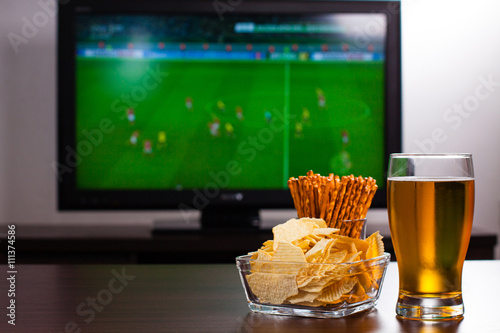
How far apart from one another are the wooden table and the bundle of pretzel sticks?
0.10m

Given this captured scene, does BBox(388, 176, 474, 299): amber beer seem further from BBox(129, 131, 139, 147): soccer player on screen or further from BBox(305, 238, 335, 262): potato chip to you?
BBox(129, 131, 139, 147): soccer player on screen

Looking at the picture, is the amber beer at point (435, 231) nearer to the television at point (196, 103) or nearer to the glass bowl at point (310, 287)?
the glass bowl at point (310, 287)

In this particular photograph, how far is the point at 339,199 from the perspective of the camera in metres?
0.68

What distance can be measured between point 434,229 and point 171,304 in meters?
0.30

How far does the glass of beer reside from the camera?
60 cm

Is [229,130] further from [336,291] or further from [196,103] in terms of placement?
[336,291]

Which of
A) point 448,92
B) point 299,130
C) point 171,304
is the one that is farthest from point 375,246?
point 448,92

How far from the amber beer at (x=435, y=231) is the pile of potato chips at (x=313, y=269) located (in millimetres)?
52

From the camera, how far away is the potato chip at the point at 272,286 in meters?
0.61

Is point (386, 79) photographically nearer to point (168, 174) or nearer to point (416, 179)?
point (168, 174)

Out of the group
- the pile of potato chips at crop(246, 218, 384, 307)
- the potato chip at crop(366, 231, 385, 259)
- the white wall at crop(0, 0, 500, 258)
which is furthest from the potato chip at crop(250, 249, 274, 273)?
the white wall at crop(0, 0, 500, 258)

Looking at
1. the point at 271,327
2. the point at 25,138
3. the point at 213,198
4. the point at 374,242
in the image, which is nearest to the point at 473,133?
the point at 213,198

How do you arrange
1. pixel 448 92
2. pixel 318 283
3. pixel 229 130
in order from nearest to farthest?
pixel 318 283 → pixel 229 130 → pixel 448 92

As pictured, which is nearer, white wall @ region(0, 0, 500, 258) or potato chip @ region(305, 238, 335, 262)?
potato chip @ region(305, 238, 335, 262)
